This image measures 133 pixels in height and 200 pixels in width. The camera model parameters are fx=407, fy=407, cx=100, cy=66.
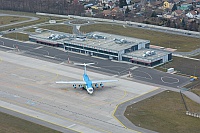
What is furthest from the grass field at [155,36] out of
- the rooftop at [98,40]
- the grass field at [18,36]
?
the grass field at [18,36]

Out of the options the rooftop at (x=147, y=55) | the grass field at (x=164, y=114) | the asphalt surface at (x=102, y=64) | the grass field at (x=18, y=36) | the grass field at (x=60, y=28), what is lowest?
the grass field at (x=164, y=114)

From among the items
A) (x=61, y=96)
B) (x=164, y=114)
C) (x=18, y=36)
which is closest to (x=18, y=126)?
(x=61, y=96)

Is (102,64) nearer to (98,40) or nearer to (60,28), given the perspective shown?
(98,40)

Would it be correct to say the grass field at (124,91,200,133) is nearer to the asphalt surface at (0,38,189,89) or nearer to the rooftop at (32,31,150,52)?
the asphalt surface at (0,38,189,89)

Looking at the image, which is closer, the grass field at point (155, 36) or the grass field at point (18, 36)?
the grass field at point (155, 36)

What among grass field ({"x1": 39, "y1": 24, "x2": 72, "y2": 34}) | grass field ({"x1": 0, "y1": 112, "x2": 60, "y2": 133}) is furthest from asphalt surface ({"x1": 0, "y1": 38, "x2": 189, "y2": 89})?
grass field ({"x1": 0, "y1": 112, "x2": 60, "y2": 133})

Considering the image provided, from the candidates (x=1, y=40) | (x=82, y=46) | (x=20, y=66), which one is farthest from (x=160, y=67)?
(x=1, y=40)

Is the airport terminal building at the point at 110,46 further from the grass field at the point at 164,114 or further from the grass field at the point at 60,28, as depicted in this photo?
the grass field at the point at 164,114
